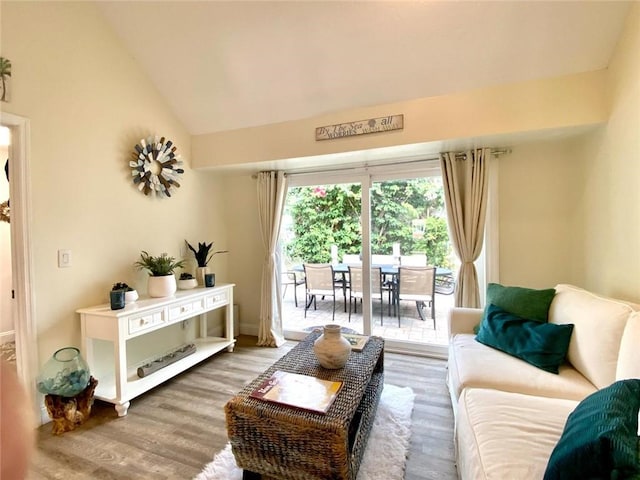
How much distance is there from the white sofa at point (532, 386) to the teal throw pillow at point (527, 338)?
46 mm

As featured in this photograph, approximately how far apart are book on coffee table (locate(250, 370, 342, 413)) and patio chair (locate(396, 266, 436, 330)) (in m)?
1.82

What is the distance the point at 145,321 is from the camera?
2.33m

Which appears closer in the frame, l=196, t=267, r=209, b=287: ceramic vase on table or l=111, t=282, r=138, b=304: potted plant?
l=111, t=282, r=138, b=304: potted plant

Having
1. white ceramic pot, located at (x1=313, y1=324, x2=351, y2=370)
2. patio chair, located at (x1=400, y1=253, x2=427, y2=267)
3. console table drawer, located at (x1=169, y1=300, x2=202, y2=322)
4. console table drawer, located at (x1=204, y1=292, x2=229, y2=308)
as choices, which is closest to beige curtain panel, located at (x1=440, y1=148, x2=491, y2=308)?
patio chair, located at (x1=400, y1=253, x2=427, y2=267)

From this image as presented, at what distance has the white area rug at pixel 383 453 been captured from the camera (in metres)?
1.59

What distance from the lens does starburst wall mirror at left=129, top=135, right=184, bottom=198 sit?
274cm

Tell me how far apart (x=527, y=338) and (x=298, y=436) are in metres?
1.56

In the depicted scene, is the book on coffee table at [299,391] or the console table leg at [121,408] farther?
the console table leg at [121,408]

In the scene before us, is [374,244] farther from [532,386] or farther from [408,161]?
[532,386]

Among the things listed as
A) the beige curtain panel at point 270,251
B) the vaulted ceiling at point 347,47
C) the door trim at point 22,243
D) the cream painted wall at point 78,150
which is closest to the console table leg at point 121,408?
the door trim at point 22,243

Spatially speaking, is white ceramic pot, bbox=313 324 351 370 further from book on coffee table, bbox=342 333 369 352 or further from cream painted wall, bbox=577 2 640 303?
cream painted wall, bbox=577 2 640 303

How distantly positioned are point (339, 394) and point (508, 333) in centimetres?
127

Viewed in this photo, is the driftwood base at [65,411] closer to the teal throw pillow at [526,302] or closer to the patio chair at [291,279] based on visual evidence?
the patio chair at [291,279]

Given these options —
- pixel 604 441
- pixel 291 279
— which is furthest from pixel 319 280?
pixel 604 441
